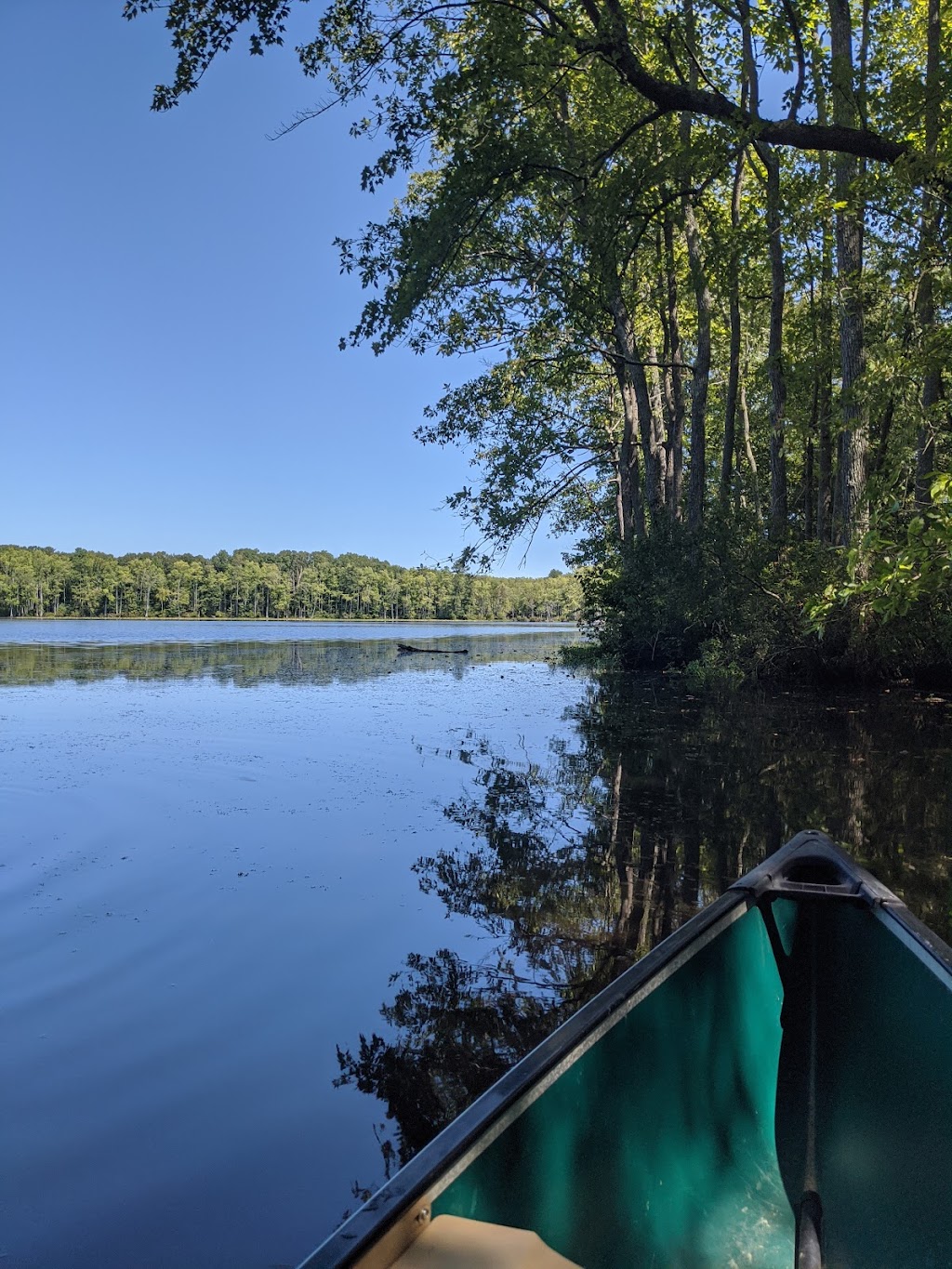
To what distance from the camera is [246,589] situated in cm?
11875

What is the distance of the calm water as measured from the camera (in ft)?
8.39

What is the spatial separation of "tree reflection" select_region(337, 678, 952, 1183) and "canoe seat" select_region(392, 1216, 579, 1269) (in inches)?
55.1

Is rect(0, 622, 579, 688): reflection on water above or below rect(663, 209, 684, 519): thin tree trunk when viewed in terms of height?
below

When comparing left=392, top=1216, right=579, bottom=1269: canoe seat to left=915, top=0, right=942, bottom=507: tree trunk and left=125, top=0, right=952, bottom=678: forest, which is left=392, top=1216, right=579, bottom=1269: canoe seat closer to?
left=125, top=0, right=952, bottom=678: forest

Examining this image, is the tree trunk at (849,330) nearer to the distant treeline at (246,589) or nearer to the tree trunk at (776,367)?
the tree trunk at (776,367)

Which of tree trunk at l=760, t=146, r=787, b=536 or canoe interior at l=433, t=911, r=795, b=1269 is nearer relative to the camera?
canoe interior at l=433, t=911, r=795, b=1269

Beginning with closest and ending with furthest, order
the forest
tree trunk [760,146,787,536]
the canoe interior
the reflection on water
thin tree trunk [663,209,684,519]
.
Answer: the canoe interior, the forest, tree trunk [760,146,787,536], thin tree trunk [663,209,684,519], the reflection on water

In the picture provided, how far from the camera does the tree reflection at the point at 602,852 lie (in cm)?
328

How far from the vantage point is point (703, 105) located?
25.7 feet

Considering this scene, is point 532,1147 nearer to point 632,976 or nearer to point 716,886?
point 632,976

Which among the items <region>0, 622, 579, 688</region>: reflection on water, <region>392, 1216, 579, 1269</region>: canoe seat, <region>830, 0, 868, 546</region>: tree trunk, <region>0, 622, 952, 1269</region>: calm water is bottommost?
<region>0, 622, 952, 1269</region>: calm water

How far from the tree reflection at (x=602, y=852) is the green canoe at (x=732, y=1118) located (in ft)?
3.39

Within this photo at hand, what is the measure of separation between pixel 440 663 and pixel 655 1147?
1159 inches

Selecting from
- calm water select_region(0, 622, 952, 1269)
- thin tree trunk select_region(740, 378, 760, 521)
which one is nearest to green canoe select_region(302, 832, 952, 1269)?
calm water select_region(0, 622, 952, 1269)
